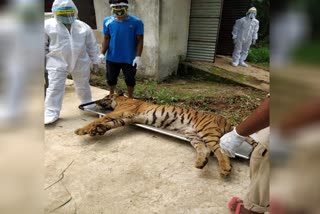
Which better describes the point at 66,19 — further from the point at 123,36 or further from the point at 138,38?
the point at 138,38

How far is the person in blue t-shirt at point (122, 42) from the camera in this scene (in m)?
3.78

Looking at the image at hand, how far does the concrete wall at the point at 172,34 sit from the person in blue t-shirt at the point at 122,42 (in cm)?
133

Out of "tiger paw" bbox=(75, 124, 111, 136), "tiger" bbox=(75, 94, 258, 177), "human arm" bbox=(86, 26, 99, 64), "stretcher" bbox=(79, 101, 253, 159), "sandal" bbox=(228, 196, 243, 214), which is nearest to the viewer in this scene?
"sandal" bbox=(228, 196, 243, 214)

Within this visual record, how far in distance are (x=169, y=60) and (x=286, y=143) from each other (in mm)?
5434

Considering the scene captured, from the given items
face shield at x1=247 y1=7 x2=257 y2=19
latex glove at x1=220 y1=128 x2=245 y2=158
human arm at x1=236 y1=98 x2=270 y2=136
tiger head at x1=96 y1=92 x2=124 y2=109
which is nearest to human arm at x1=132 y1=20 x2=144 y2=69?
tiger head at x1=96 y1=92 x2=124 y2=109

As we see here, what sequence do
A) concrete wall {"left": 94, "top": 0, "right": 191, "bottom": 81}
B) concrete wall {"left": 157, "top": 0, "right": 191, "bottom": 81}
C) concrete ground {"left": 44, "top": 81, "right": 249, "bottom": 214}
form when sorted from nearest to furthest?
Answer: concrete ground {"left": 44, "top": 81, "right": 249, "bottom": 214} → concrete wall {"left": 94, "top": 0, "right": 191, "bottom": 81} → concrete wall {"left": 157, "top": 0, "right": 191, "bottom": 81}

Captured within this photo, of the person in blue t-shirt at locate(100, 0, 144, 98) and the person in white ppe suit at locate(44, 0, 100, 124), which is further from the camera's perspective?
the person in blue t-shirt at locate(100, 0, 144, 98)

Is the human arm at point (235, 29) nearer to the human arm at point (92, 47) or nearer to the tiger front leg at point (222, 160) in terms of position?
the human arm at point (92, 47)

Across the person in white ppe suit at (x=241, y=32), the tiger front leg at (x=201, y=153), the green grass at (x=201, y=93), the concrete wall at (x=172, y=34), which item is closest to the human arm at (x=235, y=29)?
the person in white ppe suit at (x=241, y=32)

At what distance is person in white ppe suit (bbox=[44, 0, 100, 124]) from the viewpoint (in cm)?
310

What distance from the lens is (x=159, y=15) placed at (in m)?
4.94

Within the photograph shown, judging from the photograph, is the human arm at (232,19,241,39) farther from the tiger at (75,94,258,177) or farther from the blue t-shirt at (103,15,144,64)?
the tiger at (75,94,258,177)

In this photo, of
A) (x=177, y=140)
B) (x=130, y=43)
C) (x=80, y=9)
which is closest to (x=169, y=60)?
(x=130, y=43)

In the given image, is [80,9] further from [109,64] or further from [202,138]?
[202,138]
